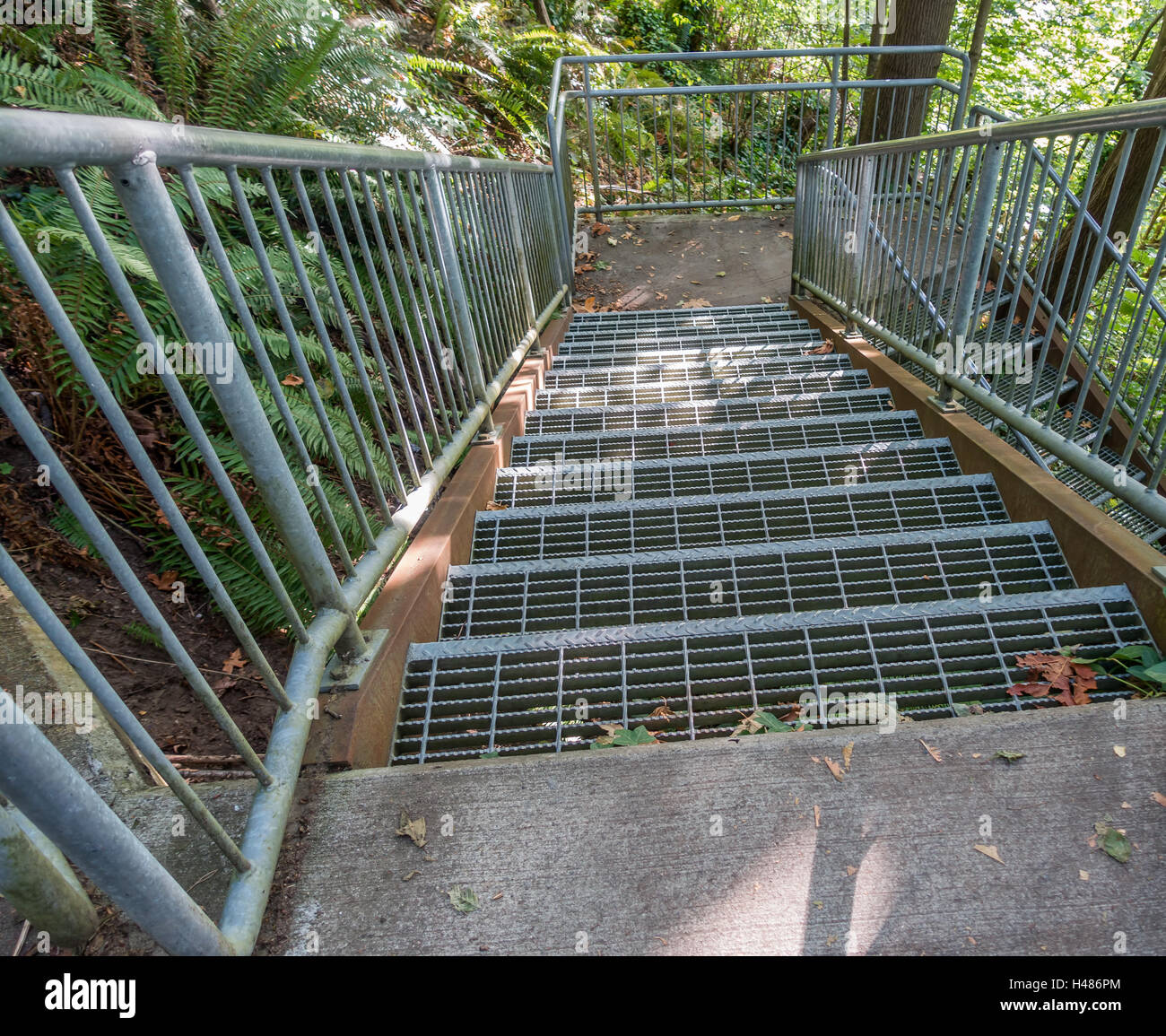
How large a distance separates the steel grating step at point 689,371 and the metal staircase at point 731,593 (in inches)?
43.1

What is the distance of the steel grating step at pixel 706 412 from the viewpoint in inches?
164

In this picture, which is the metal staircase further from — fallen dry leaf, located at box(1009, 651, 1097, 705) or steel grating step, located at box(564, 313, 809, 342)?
steel grating step, located at box(564, 313, 809, 342)

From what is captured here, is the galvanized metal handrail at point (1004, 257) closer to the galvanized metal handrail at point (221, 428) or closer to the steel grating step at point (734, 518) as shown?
the steel grating step at point (734, 518)

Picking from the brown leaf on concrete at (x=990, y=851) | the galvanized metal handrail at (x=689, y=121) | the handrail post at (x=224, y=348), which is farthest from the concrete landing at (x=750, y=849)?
the galvanized metal handrail at (x=689, y=121)

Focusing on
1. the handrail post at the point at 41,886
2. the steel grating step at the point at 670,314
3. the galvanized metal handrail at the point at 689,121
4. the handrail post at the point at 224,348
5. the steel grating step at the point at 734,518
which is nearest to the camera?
the handrail post at the point at 41,886

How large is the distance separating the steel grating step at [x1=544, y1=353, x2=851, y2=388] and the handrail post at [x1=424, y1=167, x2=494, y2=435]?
168cm

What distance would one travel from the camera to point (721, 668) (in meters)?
2.18

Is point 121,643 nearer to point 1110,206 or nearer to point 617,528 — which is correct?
point 617,528

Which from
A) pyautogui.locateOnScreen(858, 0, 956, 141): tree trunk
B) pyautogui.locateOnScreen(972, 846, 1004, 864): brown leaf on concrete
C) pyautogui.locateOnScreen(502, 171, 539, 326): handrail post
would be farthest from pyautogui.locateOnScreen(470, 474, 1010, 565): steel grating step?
pyautogui.locateOnScreen(858, 0, 956, 141): tree trunk

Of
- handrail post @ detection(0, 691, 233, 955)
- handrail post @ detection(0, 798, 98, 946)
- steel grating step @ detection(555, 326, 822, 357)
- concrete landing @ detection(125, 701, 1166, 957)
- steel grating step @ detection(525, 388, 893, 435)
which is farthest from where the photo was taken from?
steel grating step @ detection(555, 326, 822, 357)

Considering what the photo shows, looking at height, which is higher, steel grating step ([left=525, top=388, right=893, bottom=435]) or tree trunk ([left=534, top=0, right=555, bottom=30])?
tree trunk ([left=534, top=0, right=555, bottom=30])

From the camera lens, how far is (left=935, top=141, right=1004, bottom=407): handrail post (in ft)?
9.95

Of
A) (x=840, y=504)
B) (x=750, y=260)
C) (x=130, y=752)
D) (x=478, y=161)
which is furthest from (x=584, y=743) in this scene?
(x=750, y=260)
